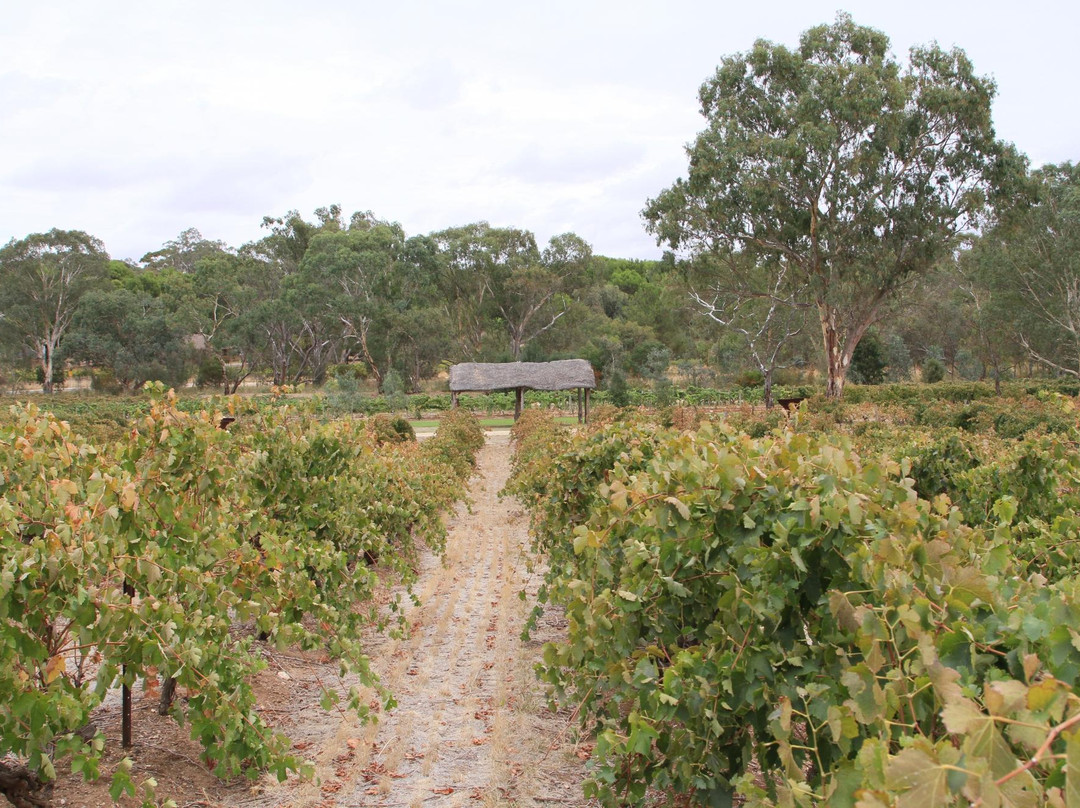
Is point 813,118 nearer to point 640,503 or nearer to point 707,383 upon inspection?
point 707,383

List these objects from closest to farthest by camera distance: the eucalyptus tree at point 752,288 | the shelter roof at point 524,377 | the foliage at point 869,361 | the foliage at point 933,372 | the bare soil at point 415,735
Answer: the bare soil at point 415,735 → the shelter roof at point 524,377 → the eucalyptus tree at point 752,288 → the foliage at point 933,372 → the foliage at point 869,361

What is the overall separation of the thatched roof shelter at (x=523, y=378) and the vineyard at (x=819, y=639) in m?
31.2

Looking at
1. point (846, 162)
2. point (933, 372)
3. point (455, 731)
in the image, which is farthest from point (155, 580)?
point (933, 372)

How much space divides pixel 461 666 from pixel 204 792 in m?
2.54

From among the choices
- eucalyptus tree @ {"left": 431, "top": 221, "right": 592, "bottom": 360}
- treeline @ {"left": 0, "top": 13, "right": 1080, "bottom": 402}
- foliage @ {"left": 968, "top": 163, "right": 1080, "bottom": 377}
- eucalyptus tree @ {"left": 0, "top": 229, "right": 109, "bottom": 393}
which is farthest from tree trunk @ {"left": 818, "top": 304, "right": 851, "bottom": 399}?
eucalyptus tree @ {"left": 0, "top": 229, "right": 109, "bottom": 393}

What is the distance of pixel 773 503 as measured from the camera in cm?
288

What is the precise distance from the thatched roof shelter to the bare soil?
27.5 m

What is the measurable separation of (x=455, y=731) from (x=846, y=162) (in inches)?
1220

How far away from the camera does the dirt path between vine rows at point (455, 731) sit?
4414 millimetres

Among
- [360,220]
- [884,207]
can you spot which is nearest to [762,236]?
[884,207]

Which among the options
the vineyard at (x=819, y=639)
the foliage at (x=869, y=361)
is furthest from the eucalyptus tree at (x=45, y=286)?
the vineyard at (x=819, y=639)

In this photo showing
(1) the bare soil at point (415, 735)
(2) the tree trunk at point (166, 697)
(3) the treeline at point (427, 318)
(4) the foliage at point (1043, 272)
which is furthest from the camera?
(3) the treeline at point (427, 318)

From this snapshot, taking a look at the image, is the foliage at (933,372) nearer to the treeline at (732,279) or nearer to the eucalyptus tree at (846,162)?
the treeline at (732,279)

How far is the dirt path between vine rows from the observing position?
174 inches
